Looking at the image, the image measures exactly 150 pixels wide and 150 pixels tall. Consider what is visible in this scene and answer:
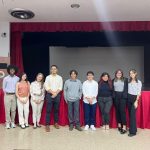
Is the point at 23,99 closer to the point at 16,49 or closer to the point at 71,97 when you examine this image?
the point at 71,97

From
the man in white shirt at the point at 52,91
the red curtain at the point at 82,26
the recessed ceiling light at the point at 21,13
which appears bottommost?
the man in white shirt at the point at 52,91

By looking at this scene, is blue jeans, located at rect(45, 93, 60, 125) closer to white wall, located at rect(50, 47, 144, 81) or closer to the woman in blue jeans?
the woman in blue jeans

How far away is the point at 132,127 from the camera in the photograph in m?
4.48

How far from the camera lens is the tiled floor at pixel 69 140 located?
12.6 ft

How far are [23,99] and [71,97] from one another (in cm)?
87

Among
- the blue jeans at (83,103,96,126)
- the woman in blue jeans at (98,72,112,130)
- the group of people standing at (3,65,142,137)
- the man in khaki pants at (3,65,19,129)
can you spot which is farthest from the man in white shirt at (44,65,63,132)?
the woman in blue jeans at (98,72,112,130)

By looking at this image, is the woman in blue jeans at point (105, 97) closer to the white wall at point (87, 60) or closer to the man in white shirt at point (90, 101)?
the man in white shirt at point (90, 101)

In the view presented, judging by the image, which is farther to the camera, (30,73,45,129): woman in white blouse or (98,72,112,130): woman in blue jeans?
Answer: (30,73,45,129): woman in white blouse

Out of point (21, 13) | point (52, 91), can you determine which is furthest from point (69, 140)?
point (21, 13)

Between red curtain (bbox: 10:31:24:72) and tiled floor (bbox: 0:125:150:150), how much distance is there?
2.88 meters

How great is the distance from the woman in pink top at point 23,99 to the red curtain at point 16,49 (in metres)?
2.55

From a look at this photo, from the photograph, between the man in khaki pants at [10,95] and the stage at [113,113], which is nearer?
the stage at [113,113]

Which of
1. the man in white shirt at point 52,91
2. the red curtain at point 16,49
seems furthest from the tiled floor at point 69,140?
the red curtain at point 16,49

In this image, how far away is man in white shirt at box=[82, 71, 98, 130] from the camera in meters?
4.72
